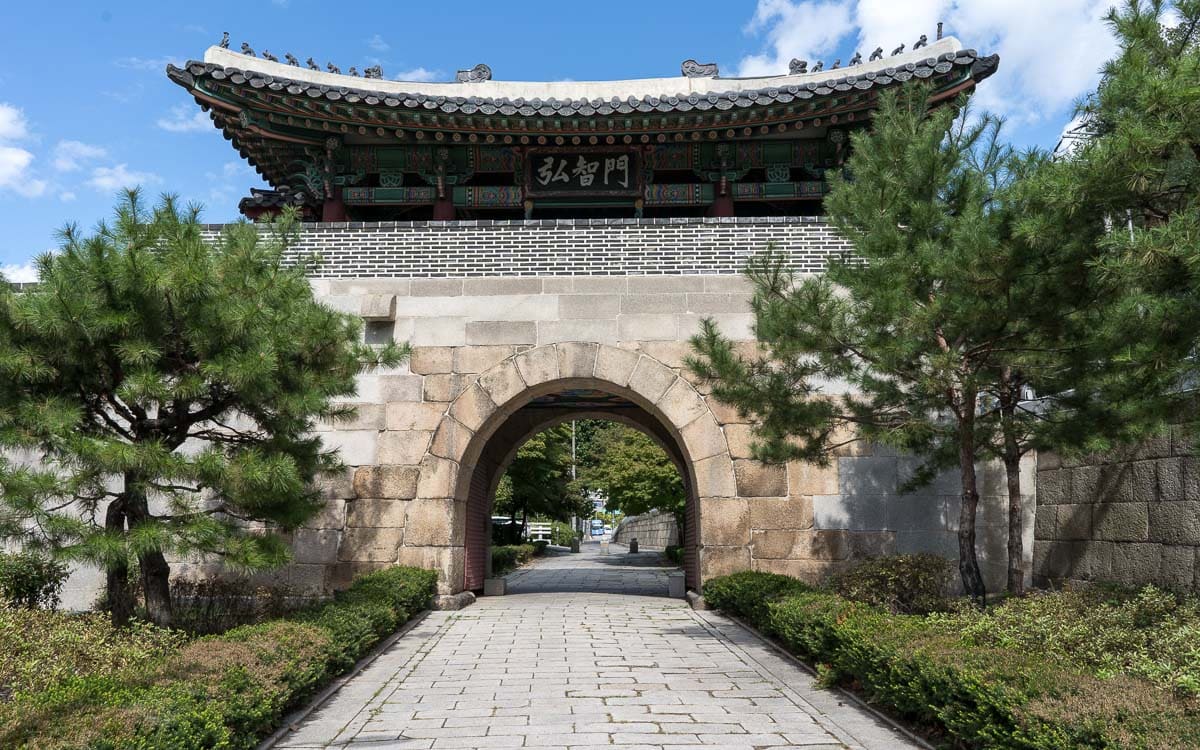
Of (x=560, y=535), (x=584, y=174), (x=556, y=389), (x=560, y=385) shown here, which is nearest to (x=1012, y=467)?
(x=560, y=385)

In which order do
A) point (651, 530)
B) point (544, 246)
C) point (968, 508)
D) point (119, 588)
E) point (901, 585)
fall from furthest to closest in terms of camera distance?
point (651, 530) → point (544, 246) → point (901, 585) → point (968, 508) → point (119, 588)

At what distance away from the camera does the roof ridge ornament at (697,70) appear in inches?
609

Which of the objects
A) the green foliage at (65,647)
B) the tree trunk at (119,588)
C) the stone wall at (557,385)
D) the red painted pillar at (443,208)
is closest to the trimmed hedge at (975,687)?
the stone wall at (557,385)

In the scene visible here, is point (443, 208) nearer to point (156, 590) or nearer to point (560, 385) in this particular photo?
point (560, 385)

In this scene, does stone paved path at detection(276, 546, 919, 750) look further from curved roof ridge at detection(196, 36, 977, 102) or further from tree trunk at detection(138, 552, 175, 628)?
curved roof ridge at detection(196, 36, 977, 102)

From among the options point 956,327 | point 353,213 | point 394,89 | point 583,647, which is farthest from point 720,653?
point 394,89

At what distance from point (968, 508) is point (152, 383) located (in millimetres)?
6797

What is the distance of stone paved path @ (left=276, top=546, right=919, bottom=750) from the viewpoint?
5344 mm

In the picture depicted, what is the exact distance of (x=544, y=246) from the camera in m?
11.2

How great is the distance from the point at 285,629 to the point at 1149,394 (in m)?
6.08

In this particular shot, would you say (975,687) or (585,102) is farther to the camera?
(585,102)

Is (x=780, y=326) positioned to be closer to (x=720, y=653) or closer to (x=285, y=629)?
(x=720, y=653)

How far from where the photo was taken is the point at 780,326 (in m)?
7.51

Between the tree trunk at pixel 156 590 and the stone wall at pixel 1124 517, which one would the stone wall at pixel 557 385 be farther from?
the tree trunk at pixel 156 590
